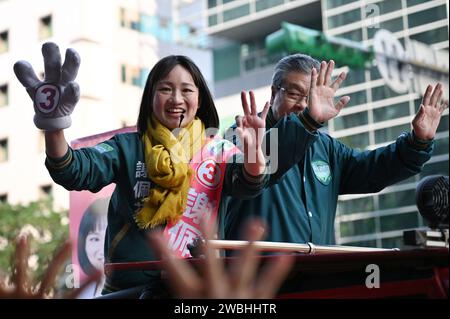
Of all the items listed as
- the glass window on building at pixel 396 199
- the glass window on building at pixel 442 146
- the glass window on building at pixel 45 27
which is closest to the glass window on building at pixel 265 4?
the glass window on building at pixel 45 27

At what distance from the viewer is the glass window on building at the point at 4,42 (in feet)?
97.3

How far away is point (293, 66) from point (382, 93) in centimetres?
2144

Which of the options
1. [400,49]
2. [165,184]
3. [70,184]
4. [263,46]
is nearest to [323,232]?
[165,184]

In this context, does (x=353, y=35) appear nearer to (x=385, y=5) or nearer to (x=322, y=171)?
(x=385, y=5)

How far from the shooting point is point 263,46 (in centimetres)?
3297

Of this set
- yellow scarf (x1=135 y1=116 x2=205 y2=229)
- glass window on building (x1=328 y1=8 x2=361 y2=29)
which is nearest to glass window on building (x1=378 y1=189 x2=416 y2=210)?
glass window on building (x1=328 y1=8 x2=361 y2=29)

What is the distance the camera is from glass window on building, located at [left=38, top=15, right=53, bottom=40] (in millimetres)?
30125

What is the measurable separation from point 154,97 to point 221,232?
45 cm

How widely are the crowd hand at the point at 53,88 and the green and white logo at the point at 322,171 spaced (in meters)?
1.09

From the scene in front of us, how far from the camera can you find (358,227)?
2589 cm

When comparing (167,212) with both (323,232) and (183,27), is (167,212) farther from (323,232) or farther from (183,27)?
(183,27)

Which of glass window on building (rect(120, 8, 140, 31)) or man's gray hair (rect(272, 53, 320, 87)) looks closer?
man's gray hair (rect(272, 53, 320, 87))

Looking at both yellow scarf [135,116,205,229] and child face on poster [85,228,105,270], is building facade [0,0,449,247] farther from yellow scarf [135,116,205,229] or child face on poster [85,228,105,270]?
yellow scarf [135,116,205,229]

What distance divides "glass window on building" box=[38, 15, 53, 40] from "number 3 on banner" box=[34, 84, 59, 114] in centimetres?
2821
